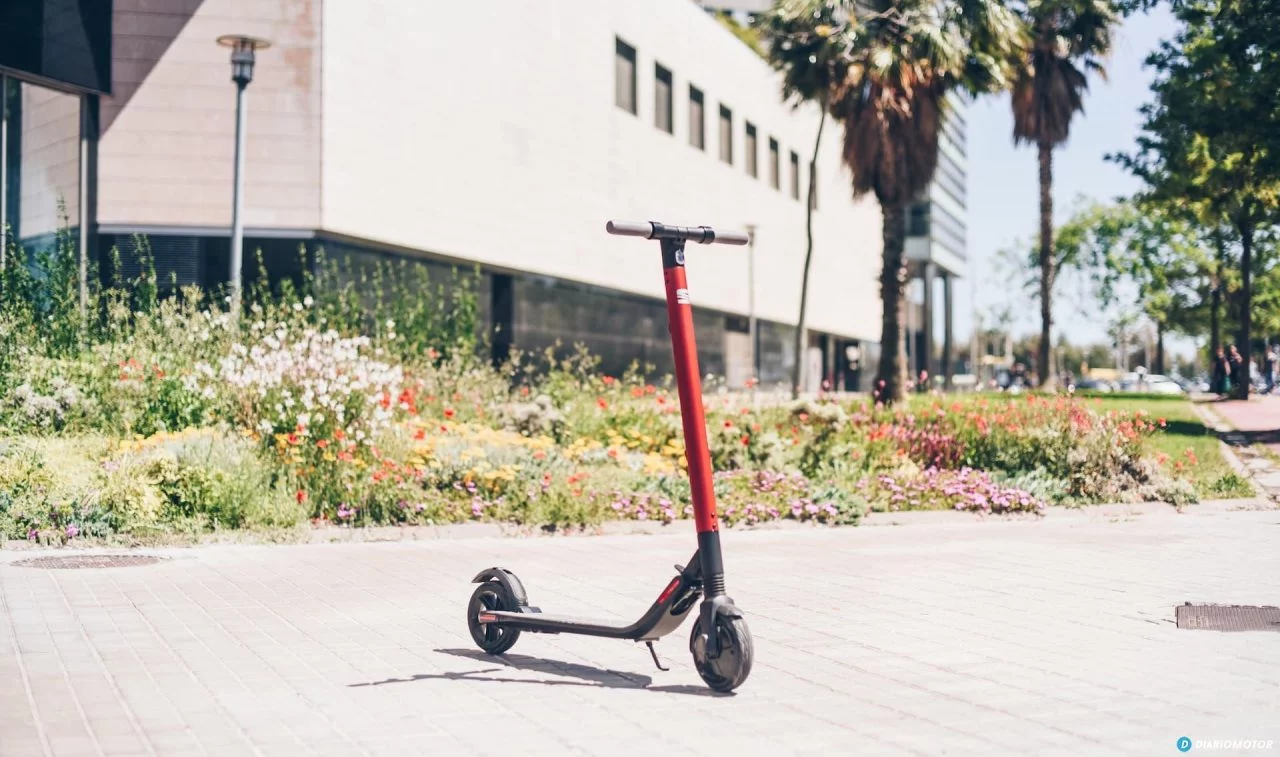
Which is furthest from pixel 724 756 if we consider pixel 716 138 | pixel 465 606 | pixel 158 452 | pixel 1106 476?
pixel 716 138

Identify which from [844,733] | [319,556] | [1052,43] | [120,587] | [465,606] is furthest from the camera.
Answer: [1052,43]

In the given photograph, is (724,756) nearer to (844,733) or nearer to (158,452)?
(844,733)

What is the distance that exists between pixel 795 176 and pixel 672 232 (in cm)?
4741

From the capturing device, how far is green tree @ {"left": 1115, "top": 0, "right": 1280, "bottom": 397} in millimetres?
22359

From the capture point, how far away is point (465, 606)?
7559 millimetres

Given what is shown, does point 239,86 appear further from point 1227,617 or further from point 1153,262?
point 1153,262

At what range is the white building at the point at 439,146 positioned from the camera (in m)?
23.0

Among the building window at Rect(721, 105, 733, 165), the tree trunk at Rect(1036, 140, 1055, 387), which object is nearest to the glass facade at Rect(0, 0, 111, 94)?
the building window at Rect(721, 105, 733, 165)

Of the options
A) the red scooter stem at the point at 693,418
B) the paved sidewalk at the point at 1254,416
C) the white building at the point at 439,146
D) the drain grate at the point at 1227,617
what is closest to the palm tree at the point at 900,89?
the paved sidewalk at the point at 1254,416

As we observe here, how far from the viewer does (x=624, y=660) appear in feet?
20.2

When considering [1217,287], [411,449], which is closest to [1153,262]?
[1217,287]

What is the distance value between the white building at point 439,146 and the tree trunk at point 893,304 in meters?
7.60

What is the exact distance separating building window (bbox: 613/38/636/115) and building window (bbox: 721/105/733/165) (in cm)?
766

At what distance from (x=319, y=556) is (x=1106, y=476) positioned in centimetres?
811
